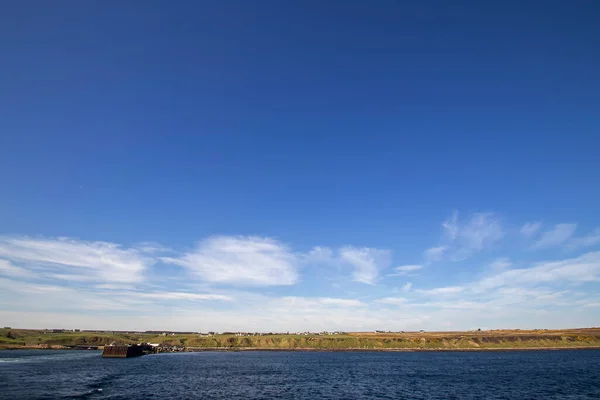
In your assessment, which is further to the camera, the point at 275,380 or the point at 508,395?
the point at 275,380

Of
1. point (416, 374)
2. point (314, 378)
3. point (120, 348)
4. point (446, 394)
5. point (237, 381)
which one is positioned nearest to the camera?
point (446, 394)

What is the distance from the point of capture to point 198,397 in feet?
220

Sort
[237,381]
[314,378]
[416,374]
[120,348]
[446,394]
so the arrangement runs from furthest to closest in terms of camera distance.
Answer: [120,348]
[416,374]
[314,378]
[237,381]
[446,394]

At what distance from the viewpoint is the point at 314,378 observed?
9706 cm

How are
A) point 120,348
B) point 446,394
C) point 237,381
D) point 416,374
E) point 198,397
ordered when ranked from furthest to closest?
point 120,348
point 416,374
point 237,381
point 446,394
point 198,397

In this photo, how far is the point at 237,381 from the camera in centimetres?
8962

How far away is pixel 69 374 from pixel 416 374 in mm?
95215

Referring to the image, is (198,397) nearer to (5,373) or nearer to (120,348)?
(5,373)

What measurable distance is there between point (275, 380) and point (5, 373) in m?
69.6

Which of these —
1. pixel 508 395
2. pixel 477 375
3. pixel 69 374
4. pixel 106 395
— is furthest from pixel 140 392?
pixel 477 375

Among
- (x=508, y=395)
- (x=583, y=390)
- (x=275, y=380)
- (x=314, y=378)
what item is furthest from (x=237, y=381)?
(x=583, y=390)

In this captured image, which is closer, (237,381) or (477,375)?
(237,381)

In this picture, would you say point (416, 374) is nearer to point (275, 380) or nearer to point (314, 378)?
point (314, 378)

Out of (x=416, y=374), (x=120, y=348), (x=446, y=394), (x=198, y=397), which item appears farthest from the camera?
(x=120, y=348)
